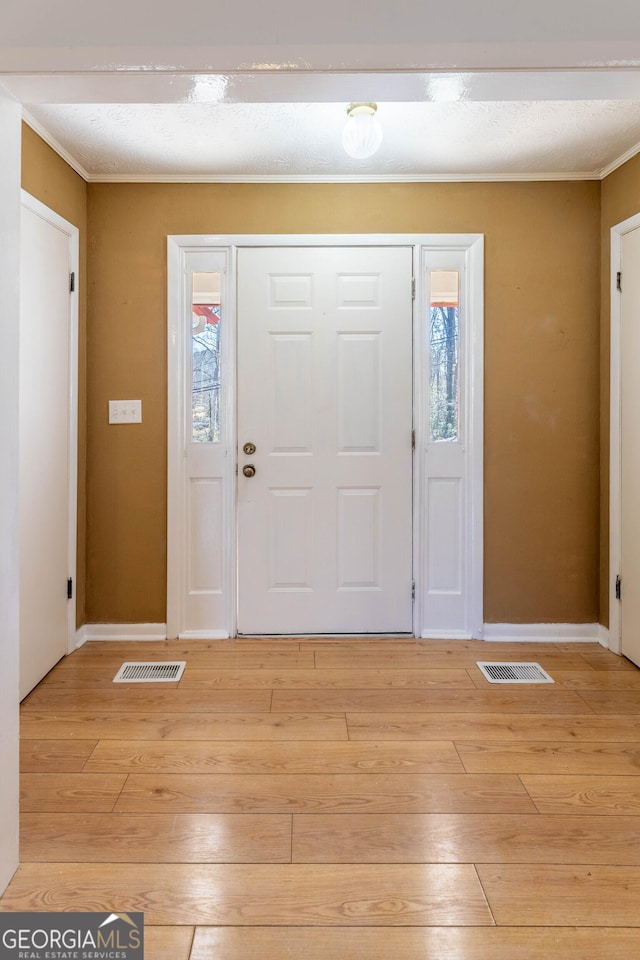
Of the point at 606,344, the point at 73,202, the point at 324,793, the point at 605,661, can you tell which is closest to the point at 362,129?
the point at 73,202

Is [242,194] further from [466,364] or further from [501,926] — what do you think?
[501,926]

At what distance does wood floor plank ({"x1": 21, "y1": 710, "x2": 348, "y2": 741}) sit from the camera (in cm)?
221

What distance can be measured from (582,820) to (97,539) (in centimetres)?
250

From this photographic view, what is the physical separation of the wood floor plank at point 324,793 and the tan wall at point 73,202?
152 cm

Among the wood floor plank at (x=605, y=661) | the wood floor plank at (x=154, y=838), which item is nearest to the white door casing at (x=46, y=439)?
the wood floor plank at (x=154, y=838)

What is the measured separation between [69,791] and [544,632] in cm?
239

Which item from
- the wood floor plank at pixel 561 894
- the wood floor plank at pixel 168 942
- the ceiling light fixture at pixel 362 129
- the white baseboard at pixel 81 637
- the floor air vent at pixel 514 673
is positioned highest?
the ceiling light fixture at pixel 362 129

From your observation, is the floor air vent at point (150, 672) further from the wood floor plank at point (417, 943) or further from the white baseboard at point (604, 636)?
the white baseboard at point (604, 636)

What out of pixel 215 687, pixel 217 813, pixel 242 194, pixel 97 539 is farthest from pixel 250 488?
pixel 217 813

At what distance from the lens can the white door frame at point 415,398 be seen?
3176 mm

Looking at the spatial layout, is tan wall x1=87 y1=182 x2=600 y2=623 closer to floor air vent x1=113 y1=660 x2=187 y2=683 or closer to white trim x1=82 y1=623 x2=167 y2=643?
white trim x1=82 y1=623 x2=167 y2=643

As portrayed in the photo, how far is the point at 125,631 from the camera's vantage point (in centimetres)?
325

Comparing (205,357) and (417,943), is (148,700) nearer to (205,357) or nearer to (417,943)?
(417,943)

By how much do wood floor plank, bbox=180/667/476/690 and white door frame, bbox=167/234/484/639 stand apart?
473mm
